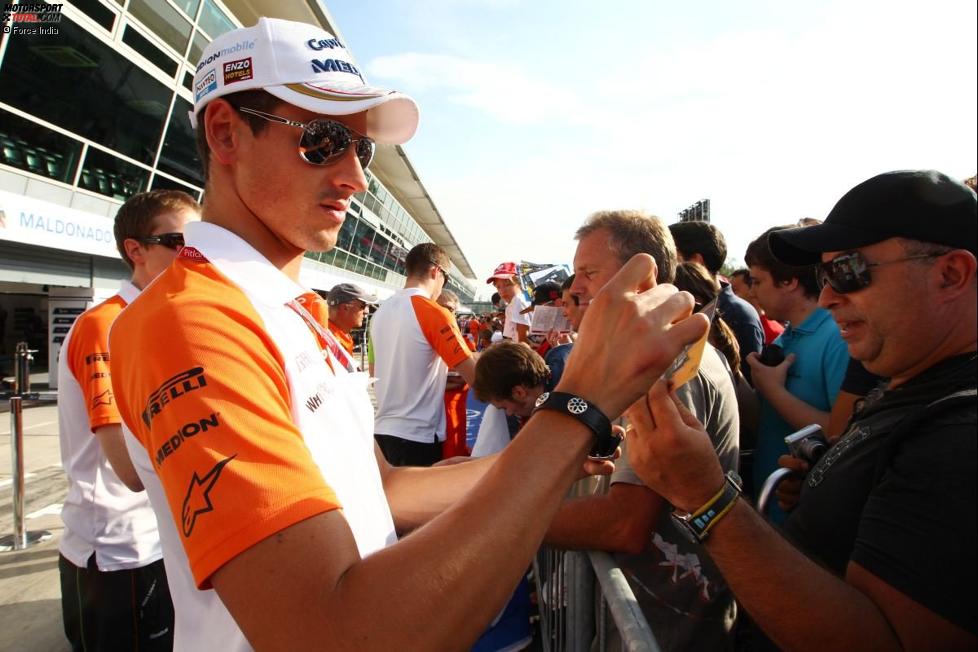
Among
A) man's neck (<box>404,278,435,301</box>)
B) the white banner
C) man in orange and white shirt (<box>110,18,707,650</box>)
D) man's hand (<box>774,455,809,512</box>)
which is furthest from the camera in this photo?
the white banner

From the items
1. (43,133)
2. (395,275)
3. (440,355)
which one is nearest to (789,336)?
(440,355)

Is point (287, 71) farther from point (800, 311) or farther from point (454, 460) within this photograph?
point (800, 311)

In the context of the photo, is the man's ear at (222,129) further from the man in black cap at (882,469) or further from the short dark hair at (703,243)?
the short dark hair at (703,243)

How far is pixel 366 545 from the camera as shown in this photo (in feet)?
3.60

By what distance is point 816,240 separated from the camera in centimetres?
156

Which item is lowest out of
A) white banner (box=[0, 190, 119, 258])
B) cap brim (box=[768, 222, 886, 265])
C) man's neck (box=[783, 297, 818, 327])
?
man's neck (box=[783, 297, 818, 327])

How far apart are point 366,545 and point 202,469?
40 cm

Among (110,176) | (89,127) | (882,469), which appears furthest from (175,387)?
(110,176)

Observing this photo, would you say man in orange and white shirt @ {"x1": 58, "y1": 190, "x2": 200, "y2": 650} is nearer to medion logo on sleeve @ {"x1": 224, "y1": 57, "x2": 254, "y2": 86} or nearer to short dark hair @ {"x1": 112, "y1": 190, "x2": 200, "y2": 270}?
short dark hair @ {"x1": 112, "y1": 190, "x2": 200, "y2": 270}

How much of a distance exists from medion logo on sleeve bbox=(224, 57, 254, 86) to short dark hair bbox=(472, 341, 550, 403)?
8.29 ft

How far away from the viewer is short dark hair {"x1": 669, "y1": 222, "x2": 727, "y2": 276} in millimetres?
4129

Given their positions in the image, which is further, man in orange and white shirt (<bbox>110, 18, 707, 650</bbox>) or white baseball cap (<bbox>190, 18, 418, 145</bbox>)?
white baseball cap (<bbox>190, 18, 418, 145</bbox>)

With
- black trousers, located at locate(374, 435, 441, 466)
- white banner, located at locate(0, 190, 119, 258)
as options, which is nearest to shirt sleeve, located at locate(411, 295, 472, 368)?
black trousers, located at locate(374, 435, 441, 466)

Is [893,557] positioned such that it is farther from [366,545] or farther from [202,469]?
[202,469]
